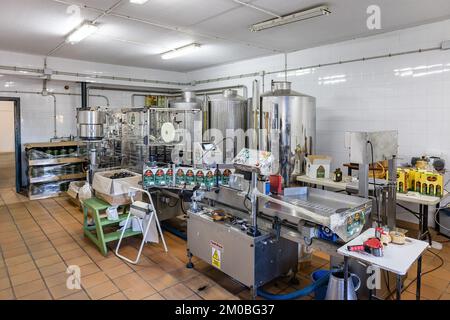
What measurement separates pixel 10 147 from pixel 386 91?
12.9 m

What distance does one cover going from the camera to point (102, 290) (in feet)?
9.56

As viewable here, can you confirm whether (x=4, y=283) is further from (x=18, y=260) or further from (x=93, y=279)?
(x=93, y=279)

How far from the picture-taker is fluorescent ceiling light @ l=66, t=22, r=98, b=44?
413 cm

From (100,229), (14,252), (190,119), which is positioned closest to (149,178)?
(100,229)

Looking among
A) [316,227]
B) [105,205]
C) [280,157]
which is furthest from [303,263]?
[105,205]

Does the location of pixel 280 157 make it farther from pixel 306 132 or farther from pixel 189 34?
pixel 189 34

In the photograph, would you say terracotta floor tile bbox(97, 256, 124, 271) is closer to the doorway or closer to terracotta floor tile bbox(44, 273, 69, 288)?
terracotta floor tile bbox(44, 273, 69, 288)

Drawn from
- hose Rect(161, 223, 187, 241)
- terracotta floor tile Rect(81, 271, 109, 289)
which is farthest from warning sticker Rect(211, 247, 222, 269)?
hose Rect(161, 223, 187, 241)

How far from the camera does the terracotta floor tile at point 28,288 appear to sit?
2.86 meters

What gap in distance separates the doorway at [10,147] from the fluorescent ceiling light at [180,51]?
3426mm

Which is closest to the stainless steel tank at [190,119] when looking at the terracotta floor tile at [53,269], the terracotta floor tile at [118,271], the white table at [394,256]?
the terracotta floor tile at [118,271]

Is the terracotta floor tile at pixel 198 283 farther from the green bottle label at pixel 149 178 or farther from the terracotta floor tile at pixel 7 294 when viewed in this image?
the terracotta floor tile at pixel 7 294
